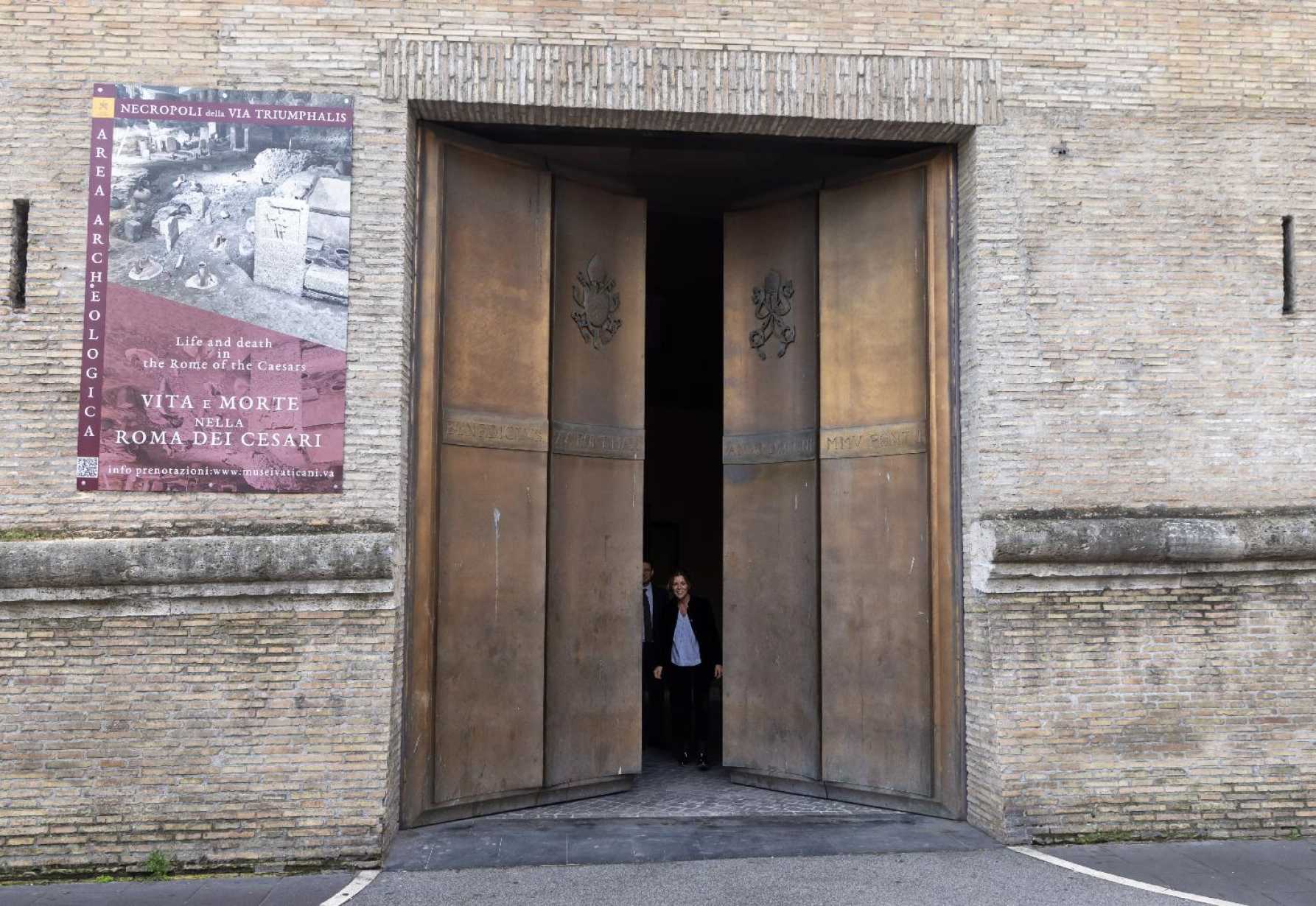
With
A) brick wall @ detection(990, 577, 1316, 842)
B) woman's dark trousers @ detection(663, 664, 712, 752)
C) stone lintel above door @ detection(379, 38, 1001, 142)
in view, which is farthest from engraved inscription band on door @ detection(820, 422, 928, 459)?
woman's dark trousers @ detection(663, 664, 712, 752)

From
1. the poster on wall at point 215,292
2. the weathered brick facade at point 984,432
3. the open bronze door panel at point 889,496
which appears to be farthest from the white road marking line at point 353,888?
the open bronze door panel at point 889,496

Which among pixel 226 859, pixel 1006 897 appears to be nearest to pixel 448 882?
pixel 226 859

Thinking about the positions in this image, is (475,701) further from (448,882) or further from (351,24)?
(351,24)

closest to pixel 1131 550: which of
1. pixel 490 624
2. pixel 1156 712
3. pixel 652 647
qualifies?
pixel 1156 712

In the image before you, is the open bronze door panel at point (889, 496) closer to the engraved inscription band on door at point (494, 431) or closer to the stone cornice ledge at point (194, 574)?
the engraved inscription band on door at point (494, 431)

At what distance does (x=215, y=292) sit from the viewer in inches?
285

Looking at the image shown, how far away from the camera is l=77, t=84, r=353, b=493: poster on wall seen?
712cm

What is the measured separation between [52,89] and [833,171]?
599cm

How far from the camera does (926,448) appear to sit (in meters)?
8.16

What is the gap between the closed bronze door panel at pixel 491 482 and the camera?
7.87 metres

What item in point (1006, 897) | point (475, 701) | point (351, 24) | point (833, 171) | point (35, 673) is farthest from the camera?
point (833, 171)

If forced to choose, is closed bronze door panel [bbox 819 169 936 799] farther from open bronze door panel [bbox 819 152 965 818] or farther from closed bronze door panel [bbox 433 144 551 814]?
closed bronze door panel [bbox 433 144 551 814]

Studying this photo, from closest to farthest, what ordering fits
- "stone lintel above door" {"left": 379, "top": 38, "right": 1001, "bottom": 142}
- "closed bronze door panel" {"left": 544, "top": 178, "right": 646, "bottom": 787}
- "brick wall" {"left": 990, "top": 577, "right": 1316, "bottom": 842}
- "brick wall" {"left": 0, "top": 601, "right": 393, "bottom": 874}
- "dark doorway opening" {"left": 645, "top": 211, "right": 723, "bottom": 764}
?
"brick wall" {"left": 0, "top": 601, "right": 393, "bottom": 874}
"brick wall" {"left": 990, "top": 577, "right": 1316, "bottom": 842}
"stone lintel above door" {"left": 379, "top": 38, "right": 1001, "bottom": 142}
"closed bronze door panel" {"left": 544, "top": 178, "right": 646, "bottom": 787}
"dark doorway opening" {"left": 645, "top": 211, "right": 723, "bottom": 764}

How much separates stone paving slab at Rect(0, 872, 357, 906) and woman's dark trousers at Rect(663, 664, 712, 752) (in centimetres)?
372
